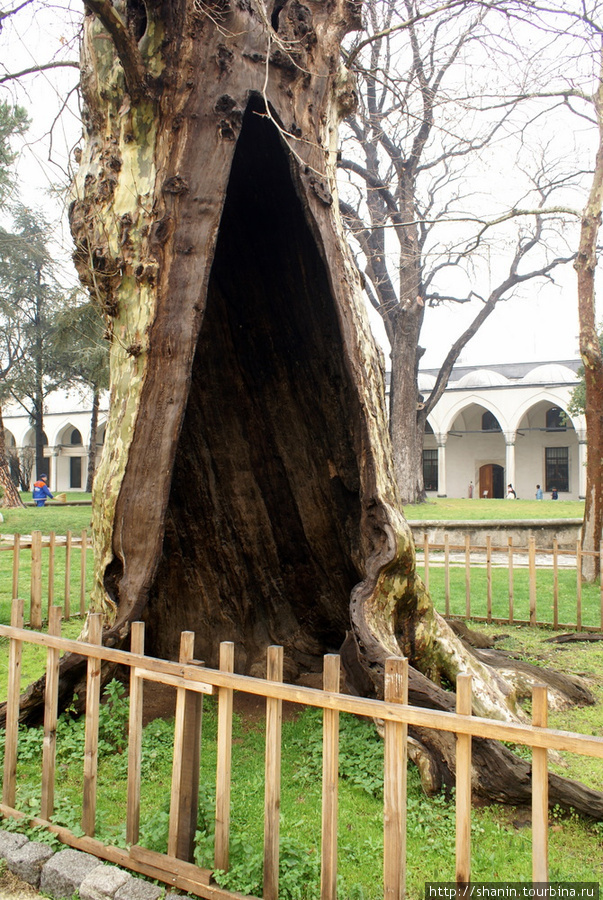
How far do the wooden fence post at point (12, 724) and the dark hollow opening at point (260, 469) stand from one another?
6.19 feet

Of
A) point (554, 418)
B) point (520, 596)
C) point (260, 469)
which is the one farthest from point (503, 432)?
point (260, 469)

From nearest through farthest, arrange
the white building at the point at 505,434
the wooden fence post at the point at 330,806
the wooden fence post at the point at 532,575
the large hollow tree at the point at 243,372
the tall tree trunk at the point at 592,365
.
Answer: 1. the wooden fence post at the point at 330,806
2. the large hollow tree at the point at 243,372
3. the wooden fence post at the point at 532,575
4. the tall tree trunk at the point at 592,365
5. the white building at the point at 505,434

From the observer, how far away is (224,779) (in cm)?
245

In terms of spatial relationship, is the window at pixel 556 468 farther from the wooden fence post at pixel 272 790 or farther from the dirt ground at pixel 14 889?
the dirt ground at pixel 14 889

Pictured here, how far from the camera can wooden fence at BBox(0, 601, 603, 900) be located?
6.70 feet

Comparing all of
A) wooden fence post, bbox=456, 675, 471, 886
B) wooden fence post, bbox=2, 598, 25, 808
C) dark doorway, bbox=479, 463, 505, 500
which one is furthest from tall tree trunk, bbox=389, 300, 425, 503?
wooden fence post, bbox=456, 675, 471, 886

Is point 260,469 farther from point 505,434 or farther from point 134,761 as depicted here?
point 505,434

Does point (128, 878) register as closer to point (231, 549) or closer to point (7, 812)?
point (7, 812)

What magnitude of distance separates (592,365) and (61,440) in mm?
38879

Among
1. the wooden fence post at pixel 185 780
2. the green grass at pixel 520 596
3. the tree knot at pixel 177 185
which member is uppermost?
the tree knot at pixel 177 185

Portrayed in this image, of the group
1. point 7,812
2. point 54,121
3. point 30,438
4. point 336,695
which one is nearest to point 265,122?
point 54,121

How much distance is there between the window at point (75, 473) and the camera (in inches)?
1726

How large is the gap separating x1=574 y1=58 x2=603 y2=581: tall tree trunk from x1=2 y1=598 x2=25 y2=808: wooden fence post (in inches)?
345

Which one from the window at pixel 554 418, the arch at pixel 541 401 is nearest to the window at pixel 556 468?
the window at pixel 554 418
